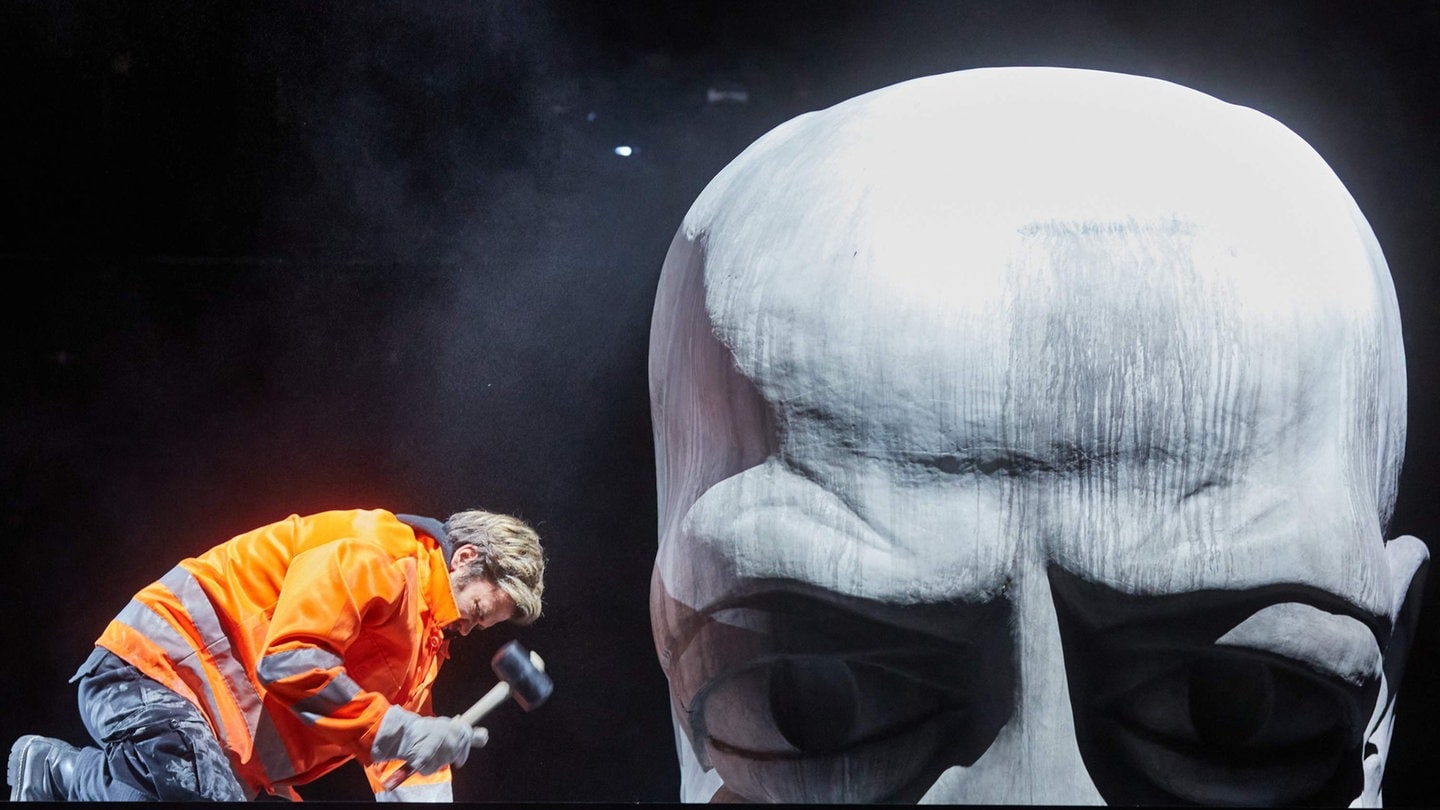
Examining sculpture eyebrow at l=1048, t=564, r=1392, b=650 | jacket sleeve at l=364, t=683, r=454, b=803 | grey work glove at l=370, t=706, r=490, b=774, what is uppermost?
sculpture eyebrow at l=1048, t=564, r=1392, b=650

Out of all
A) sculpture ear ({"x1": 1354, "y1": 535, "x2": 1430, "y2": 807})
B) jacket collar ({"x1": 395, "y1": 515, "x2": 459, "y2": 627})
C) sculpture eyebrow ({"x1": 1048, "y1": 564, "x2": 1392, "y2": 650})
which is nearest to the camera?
sculpture eyebrow ({"x1": 1048, "y1": 564, "x2": 1392, "y2": 650})

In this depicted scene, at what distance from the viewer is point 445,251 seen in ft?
4.88

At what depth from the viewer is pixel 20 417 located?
1491mm

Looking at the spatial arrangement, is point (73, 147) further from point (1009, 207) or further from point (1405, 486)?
point (1405, 486)

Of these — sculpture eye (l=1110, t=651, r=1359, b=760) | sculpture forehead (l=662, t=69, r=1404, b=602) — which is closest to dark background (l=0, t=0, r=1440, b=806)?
sculpture forehead (l=662, t=69, r=1404, b=602)

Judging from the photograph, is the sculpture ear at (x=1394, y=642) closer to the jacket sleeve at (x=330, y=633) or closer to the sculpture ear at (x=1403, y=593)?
the sculpture ear at (x=1403, y=593)

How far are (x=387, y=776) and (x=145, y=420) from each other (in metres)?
0.50

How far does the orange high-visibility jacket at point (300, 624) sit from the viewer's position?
1.43 m

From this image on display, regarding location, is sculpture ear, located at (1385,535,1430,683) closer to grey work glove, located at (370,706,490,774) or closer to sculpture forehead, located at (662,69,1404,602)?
sculpture forehead, located at (662,69,1404,602)

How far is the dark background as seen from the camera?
1.43 m

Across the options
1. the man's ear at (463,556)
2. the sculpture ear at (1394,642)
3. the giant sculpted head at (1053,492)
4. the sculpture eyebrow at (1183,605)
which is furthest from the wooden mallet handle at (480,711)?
the sculpture ear at (1394,642)

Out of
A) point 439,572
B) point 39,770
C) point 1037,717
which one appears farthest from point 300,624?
point 1037,717

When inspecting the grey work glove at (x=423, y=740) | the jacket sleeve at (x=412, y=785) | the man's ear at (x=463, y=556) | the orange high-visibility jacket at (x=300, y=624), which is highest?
→ the man's ear at (x=463, y=556)

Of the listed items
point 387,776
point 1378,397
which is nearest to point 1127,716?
point 1378,397
